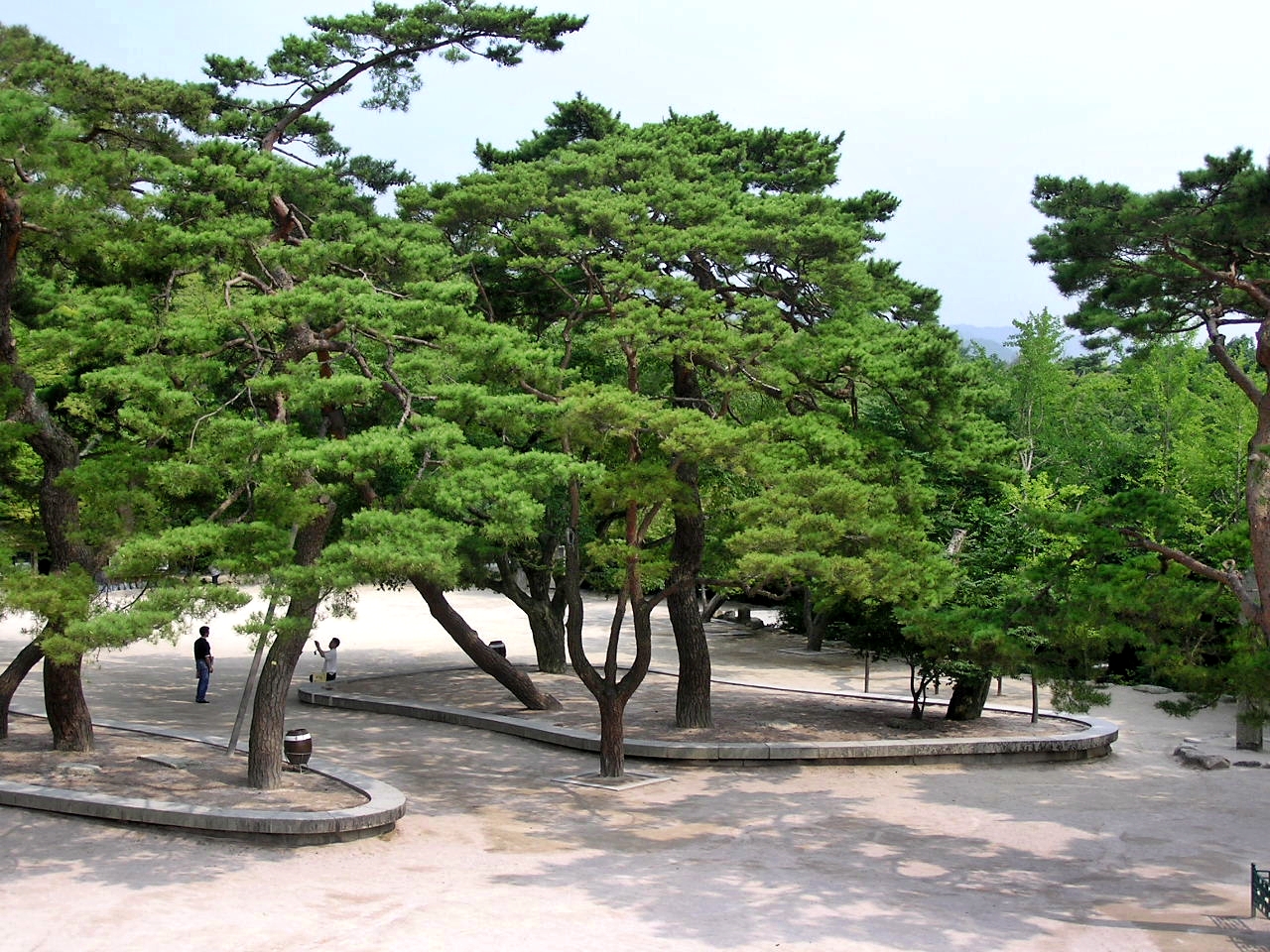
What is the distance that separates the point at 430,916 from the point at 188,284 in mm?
9076

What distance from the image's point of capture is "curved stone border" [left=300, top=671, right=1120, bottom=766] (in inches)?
746

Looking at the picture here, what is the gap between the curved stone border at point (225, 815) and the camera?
13.3 m

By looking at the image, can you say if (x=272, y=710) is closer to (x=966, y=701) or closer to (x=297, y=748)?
(x=297, y=748)

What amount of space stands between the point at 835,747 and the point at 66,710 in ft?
38.0

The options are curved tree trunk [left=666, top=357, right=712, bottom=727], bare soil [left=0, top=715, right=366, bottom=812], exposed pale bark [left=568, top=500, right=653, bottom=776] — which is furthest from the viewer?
curved tree trunk [left=666, top=357, right=712, bottom=727]

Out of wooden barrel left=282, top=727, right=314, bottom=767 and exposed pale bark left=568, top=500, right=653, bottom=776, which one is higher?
exposed pale bark left=568, top=500, right=653, bottom=776

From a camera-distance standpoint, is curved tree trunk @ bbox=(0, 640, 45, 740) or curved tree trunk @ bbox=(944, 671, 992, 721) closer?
curved tree trunk @ bbox=(0, 640, 45, 740)

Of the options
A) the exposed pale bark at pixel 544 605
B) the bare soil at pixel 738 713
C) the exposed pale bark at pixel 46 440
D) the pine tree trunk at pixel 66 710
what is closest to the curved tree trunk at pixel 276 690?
the exposed pale bark at pixel 46 440

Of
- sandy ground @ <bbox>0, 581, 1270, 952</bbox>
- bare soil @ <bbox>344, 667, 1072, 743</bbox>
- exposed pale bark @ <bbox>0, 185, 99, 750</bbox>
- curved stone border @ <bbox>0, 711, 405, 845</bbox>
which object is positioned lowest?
sandy ground @ <bbox>0, 581, 1270, 952</bbox>

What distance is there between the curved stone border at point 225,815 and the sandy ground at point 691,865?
178 mm

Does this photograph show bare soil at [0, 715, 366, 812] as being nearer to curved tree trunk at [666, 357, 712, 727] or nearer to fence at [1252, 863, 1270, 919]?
curved tree trunk at [666, 357, 712, 727]

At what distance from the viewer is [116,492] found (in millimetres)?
13438

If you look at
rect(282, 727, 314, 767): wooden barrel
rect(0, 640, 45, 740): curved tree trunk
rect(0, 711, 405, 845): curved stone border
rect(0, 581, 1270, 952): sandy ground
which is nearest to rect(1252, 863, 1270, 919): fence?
rect(0, 581, 1270, 952): sandy ground

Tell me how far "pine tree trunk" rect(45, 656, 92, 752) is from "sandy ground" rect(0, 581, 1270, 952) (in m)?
2.02
